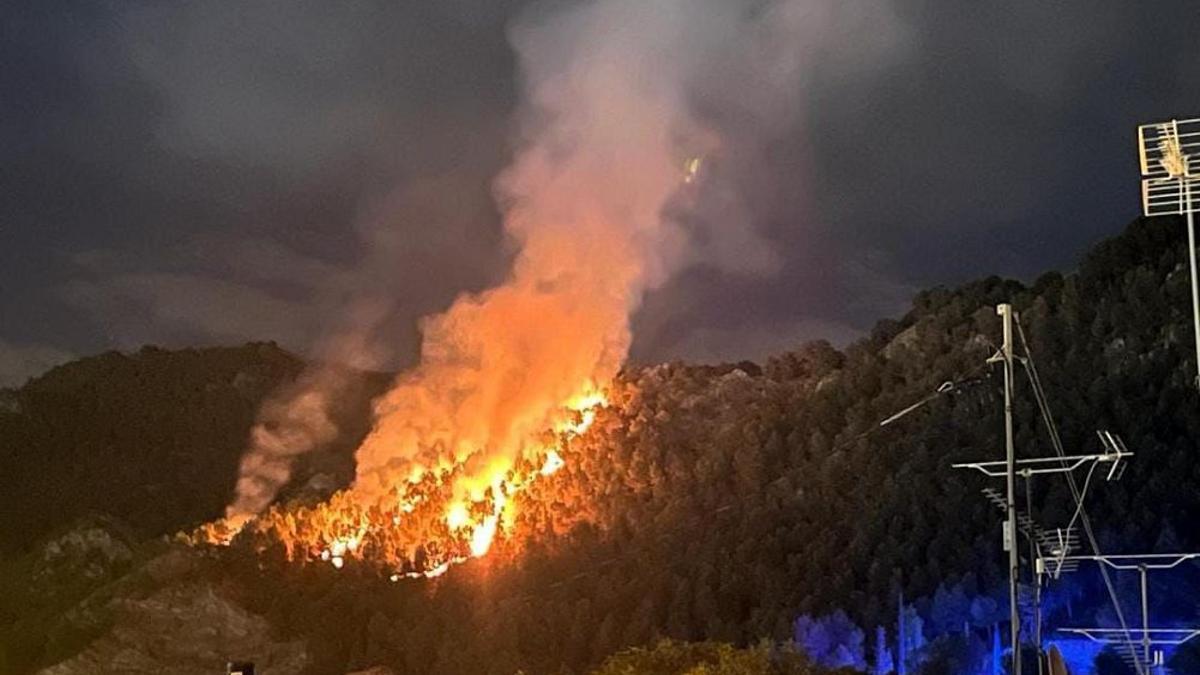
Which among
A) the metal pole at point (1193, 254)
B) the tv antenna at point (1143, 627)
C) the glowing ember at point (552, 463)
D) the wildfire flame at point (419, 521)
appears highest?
the glowing ember at point (552, 463)

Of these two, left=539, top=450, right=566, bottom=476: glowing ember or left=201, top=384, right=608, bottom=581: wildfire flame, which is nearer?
left=201, top=384, right=608, bottom=581: wildfire flame

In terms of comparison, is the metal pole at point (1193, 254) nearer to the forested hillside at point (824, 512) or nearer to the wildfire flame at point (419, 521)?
the forested hillside at point (824, 512)

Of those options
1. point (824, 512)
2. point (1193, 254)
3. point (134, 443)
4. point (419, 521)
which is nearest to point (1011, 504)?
point (1193, 254)

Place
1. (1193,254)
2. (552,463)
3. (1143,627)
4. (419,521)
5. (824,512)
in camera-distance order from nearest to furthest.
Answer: (1193,254) → (1143,627) → (824,512) → (419,521) → (552,463)

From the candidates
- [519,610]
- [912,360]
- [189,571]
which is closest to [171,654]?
[189,571]

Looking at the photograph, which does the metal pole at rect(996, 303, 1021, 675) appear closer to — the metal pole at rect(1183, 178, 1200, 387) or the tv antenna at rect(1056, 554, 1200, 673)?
the metal pole at rect(1183, 178, 1200, 387)

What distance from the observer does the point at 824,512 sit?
2293 inches

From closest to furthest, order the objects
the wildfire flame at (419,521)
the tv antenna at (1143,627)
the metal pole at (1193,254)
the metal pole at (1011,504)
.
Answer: the metal pole at (1193,254)
the metal pole at (1011,504)
the tv antenna at (1143,627)
the wildfire flame at (419,521)

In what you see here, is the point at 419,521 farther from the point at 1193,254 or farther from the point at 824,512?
the point at 1193,254

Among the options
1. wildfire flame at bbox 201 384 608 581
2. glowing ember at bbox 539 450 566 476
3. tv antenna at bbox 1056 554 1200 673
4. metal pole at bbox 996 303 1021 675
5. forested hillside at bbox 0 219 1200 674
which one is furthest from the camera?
glowing ember at bbox 539 450 566 476

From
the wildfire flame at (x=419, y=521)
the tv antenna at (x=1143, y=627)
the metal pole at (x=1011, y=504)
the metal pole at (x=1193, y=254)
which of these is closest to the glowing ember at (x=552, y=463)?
the wildfire flame at (x=419, y=521)

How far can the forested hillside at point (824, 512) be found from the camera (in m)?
48.9

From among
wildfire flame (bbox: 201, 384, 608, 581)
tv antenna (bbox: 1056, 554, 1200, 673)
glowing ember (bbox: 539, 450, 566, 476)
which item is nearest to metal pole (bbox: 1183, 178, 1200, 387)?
tv antenna (bbox: 1056, 554, 1200, 673)

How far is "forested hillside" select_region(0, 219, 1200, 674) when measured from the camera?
4894 cm
